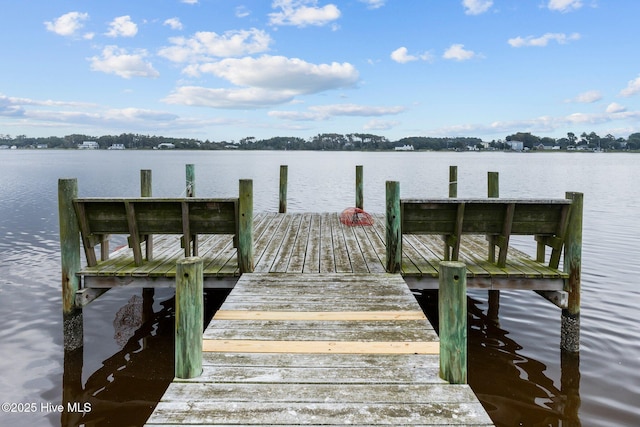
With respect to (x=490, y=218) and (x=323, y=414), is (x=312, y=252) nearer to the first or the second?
(x=490, y=218)

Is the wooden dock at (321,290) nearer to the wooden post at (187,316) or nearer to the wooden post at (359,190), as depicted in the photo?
the wooden post at (187,316)

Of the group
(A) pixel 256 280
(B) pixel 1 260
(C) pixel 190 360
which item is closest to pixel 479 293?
(A) pixel 256 280

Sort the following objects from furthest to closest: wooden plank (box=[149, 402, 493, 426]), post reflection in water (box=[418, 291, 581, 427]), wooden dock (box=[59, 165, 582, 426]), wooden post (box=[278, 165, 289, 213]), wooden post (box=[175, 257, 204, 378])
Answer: wooden post (box=[278, 165, 289, 213]), post reflection in water (box=[418, 291, 581, 427]), wooden post (box=[175, 257, 204, 378]), wooden dock (box=[59, 165, 582, 426]), wooden plank (box=[149, 402, 493, 426])

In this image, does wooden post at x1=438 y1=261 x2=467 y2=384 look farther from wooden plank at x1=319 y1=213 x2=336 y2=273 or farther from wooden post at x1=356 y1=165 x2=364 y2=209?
wooden post at x1=356 y1=165 x2=364 y2=209

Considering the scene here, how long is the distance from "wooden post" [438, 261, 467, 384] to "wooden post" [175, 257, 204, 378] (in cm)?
201

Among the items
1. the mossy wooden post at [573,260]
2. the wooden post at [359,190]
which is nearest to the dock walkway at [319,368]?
the mossy wooden post at [573,260]

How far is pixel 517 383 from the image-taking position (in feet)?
21.9

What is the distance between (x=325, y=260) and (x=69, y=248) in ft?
13.1

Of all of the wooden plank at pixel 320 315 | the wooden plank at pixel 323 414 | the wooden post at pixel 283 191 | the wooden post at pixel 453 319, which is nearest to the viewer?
the wooden plank at pixel 323 414

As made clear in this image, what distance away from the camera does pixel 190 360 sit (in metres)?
3.81

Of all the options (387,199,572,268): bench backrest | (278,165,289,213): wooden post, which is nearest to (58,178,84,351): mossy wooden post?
(387,199,572,268): bench backrest

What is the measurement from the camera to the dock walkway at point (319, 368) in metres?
3.32

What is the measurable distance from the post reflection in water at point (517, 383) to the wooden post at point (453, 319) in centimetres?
252

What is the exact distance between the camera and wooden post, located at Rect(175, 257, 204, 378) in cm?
378
